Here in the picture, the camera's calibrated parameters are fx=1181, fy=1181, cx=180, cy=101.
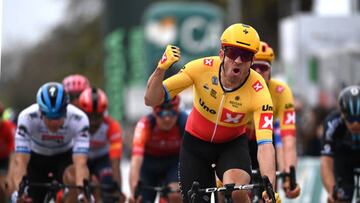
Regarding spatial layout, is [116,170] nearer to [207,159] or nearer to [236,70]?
[207,159]

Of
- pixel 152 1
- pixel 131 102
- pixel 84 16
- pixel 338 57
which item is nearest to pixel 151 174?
pixel 338 57

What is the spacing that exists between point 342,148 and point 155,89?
3744 mm

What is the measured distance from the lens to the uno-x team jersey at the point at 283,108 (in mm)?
13995

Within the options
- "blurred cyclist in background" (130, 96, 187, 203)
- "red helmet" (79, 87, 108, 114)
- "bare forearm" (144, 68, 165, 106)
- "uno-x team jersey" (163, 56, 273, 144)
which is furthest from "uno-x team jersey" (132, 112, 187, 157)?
"bare forearm" (144, 68, 165, 106)

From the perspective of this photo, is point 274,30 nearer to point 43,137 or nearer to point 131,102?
point 131,102

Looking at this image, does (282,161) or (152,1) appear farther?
(152,1)

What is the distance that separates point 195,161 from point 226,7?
49586mm

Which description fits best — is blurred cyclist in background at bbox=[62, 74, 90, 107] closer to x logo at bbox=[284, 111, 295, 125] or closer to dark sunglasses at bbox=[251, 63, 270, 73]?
dark sunglasses at bbox=[251, 63, 270, 73]

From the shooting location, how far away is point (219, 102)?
37.8 feet

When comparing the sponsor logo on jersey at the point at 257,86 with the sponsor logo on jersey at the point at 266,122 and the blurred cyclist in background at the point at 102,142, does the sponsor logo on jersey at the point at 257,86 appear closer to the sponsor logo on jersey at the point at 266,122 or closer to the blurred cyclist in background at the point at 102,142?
the sponsor logo on jersey at the point at 266,122

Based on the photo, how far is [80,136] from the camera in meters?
13.6

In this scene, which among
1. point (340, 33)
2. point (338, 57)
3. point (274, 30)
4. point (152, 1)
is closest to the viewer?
point (338, 57)

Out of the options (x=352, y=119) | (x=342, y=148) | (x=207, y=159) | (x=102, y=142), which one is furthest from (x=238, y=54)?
(x=102, y=142)

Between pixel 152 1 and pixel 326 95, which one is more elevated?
pixel 152 1
